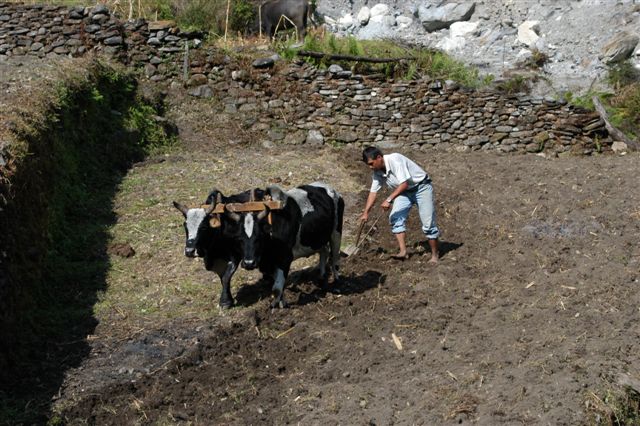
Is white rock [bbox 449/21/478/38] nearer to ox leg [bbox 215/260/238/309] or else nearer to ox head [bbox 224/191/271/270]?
ox leg [bbox 215/260/238/309]

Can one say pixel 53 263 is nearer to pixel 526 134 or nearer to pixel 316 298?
pixel 316 298

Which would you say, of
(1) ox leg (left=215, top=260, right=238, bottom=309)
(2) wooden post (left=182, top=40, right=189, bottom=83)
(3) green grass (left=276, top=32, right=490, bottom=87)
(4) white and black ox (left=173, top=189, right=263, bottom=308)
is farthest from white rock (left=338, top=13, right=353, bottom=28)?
(1) ox leg (left=215, top=260, right=238, bottom=309)

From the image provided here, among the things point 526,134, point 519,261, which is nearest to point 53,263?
point 519,261

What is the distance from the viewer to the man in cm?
1002

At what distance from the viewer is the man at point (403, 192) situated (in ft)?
32.9

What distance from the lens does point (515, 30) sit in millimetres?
22859

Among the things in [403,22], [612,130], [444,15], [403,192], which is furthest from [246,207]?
[403,22]

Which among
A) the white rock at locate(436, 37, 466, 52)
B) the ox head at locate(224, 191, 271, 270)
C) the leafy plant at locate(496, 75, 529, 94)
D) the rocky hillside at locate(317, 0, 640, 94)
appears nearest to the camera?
the ox head at locate(224, 191, 271, 270)

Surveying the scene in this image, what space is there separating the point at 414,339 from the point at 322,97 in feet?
34.1

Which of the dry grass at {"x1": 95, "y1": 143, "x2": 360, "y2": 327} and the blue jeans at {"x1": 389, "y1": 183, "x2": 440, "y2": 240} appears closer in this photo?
the dry grass at {"x1": 95, "y1": 143, "x2": 360, "y2": 327}

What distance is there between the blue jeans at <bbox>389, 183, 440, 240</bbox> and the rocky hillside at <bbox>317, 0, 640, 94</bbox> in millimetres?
9704

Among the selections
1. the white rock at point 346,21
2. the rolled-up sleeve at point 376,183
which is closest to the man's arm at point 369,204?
the rolled-up sleeve at point 376,183

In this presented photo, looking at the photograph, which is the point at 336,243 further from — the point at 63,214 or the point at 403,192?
the point at 63,214

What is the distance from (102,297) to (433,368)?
4112mm
